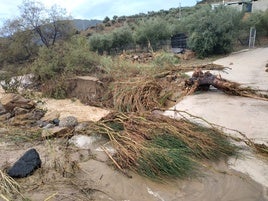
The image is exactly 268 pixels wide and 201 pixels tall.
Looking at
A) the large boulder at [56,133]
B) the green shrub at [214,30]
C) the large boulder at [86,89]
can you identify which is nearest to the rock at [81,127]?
the large boulder at [56,133]

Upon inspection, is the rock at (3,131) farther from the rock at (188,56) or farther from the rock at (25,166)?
the rock at (188,56)

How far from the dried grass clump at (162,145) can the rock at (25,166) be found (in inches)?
44.6

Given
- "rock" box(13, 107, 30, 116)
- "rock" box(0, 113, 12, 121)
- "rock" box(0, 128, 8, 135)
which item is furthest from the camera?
"rock" box(13, 107, 30, 116)

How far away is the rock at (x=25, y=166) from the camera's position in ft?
12.0

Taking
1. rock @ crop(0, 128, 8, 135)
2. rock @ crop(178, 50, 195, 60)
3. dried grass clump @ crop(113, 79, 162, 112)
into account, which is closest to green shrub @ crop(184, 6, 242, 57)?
rock @ crop(178, 50, 195, 60)

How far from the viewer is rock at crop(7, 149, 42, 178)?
366cm

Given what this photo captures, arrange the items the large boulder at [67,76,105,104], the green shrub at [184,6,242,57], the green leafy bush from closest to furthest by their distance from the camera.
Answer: the large boulder at [67,76,105,104]
the green shrub at [184,6,242,57]
the green leafy bush

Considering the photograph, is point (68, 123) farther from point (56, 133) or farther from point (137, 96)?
point (137, 96)

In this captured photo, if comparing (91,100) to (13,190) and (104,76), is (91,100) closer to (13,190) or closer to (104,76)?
(104,76)

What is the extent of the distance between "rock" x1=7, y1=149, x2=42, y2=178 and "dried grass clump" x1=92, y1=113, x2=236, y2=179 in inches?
44.6

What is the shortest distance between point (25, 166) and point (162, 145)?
1.99 metres

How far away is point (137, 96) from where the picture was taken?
22.4 feet

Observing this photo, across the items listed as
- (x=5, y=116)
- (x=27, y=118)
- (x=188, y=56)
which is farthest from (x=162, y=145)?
(x=188, y=56)

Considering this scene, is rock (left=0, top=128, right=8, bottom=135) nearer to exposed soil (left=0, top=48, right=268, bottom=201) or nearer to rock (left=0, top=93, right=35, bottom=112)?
exposed soil (left=0, top=48, right=268, bottom=201)
